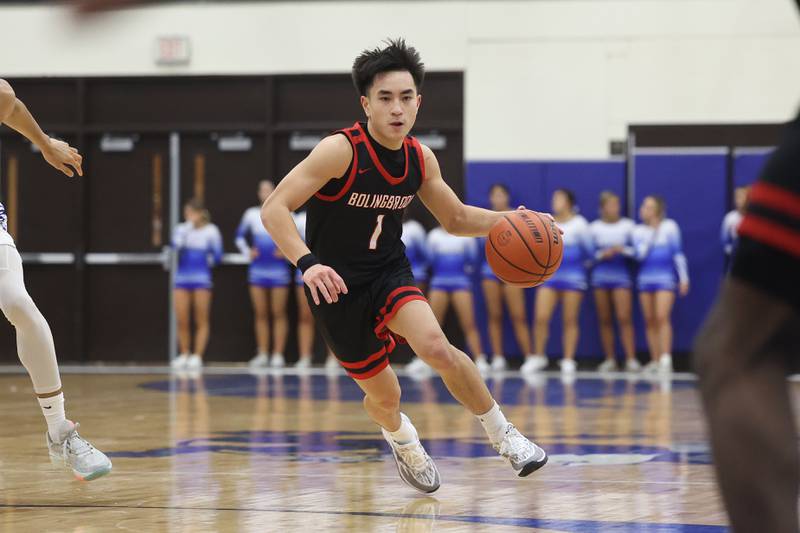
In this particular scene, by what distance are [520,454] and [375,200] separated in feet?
3.88

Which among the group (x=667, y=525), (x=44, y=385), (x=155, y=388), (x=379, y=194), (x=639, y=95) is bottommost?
(x=155, y=388)

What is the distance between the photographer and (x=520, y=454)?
5.14 metres

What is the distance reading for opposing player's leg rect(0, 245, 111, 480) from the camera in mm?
5051

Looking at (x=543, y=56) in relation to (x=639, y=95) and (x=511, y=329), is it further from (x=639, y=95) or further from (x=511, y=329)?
(x=511, y=329)

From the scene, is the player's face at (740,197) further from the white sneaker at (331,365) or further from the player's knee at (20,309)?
the player's knee at (20,309)

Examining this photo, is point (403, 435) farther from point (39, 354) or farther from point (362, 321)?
point (39, 354)

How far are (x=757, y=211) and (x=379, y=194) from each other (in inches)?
129

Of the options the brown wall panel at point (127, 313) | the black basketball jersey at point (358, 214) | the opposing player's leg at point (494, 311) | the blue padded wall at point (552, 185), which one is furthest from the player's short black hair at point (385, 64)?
the brown wall panel at point (127, 313)

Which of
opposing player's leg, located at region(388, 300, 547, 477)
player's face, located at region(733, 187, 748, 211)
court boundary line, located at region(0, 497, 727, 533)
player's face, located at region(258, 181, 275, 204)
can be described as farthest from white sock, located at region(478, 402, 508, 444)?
player's face, located at region(258, 181, 275, 204)

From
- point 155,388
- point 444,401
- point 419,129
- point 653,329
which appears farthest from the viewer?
point 419,129

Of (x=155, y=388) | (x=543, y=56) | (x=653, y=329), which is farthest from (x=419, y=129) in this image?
(x=155, y=388)

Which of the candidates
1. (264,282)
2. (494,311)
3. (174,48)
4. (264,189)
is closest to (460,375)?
(494,311)

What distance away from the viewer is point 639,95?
15062mm

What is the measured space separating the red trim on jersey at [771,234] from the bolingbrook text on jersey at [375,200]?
325cm
